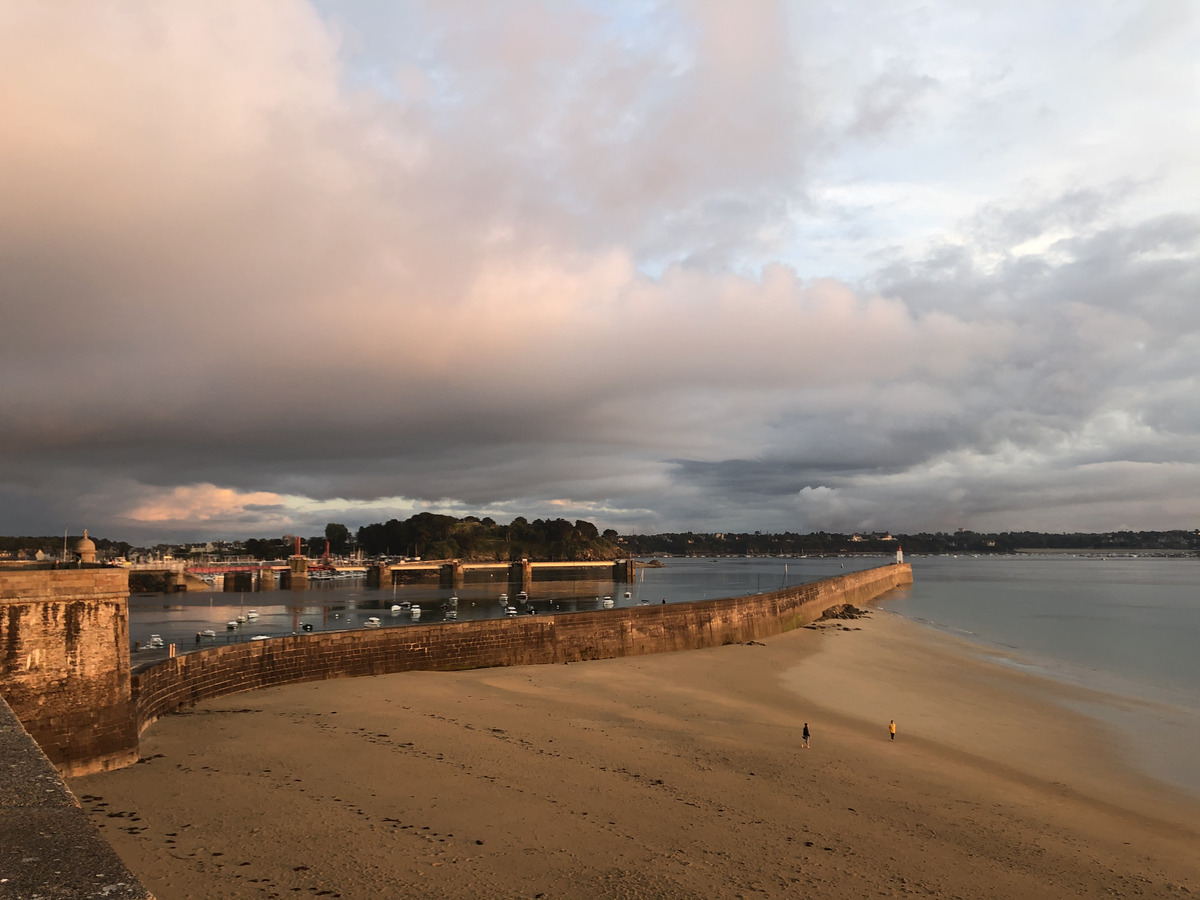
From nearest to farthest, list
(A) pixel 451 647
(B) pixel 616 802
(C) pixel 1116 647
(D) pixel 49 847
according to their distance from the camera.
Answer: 1. (D) pixel 49 847
2. (B) pixel 616 802
3. (A) pixel 451 647
4. (C) pixel 1116 647

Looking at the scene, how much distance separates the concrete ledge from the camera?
374cm

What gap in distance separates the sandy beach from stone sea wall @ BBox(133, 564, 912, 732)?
1.03m

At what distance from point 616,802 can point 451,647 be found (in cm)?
1780

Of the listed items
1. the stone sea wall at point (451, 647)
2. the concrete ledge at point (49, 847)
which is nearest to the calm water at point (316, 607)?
the stone sea wall at point (451, 647)

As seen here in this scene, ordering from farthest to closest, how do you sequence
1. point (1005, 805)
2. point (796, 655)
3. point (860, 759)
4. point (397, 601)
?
1. point (397, 601)
2. point (796, 655)
3. point (860, 759)
4. point (1005, 805)

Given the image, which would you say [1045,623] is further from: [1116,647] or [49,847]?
[49,847]

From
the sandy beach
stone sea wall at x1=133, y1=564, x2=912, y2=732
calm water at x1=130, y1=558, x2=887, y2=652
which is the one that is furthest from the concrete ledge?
calm water at x1=130, y1=558, x2=887, y2=652

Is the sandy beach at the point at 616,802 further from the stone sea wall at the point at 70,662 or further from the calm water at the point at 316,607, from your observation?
the calm water at the point at 316,607

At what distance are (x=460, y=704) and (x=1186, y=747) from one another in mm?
25432

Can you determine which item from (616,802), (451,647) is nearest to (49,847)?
(616,802)

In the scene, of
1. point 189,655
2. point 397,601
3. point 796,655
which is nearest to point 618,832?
point 189,655

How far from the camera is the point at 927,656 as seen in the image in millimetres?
44875

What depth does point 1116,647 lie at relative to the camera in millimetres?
51250

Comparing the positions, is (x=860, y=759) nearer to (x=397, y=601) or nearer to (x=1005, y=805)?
(x=1005, y=805)
